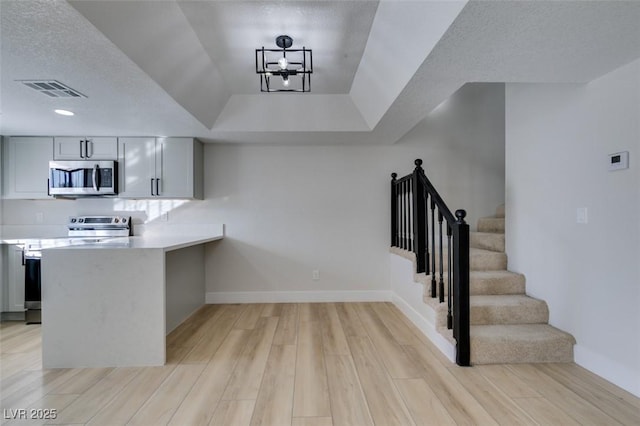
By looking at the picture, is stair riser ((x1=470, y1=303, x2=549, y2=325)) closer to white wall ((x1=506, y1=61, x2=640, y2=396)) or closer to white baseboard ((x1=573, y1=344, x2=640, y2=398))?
white wall ((x1=506, y1=61, x2=640, y2=396))

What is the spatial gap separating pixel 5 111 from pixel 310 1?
295 centimetres

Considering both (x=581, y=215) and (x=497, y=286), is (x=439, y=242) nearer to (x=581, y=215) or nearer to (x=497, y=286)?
(x=497, y=286)

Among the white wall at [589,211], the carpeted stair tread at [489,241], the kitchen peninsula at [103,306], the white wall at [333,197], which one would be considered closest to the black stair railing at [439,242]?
the white wall at [333,197]

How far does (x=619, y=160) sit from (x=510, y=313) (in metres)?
1.39

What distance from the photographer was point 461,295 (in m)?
2.35

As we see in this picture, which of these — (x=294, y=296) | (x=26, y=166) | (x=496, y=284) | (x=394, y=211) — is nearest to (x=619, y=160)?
(x=496, y=284)

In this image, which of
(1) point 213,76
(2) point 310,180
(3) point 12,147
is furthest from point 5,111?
(2) point 310,180

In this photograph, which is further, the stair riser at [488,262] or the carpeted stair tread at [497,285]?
the stair riser at [488,262]

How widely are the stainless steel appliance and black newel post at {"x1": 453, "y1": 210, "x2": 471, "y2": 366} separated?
358 cm

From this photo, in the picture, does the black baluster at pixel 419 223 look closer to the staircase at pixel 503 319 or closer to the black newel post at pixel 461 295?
the staircase at pixel 503 319

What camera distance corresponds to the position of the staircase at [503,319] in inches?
93.4

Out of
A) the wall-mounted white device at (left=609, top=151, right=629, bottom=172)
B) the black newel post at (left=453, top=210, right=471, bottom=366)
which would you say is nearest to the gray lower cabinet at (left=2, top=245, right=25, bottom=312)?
the black newel post at (left=453, top=210, right=471, bottom=366)

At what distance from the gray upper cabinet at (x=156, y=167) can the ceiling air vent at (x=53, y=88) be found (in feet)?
4.09

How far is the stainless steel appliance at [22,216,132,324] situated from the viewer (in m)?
3.46
